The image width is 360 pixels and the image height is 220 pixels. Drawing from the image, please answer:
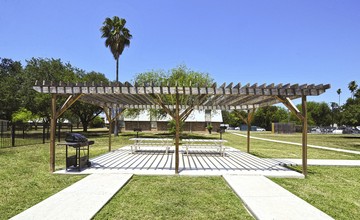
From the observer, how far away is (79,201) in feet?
15.8

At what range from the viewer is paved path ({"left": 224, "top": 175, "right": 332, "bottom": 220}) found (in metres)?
4.27

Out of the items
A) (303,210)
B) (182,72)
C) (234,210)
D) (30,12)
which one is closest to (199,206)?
(234,210)

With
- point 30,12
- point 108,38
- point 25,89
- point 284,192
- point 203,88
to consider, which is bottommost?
point 284,192

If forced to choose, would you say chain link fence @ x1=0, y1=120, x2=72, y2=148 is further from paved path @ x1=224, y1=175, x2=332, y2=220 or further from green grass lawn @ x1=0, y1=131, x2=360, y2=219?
paved path @ x1=224, y1=175, x2=332, y2=220

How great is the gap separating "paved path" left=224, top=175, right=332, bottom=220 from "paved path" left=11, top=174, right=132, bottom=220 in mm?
2919

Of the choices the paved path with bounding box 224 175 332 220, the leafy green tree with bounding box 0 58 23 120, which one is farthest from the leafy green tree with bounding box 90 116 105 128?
the paved path with bounding box 224 175 332 220

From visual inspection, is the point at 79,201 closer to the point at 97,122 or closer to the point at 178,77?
the point at 178,77

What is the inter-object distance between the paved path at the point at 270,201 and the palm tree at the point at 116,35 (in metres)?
22.8

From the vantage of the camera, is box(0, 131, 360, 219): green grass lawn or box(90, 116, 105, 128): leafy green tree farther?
box(90, 116, 105, 128): leafy green tree

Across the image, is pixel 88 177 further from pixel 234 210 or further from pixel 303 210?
pixel 303 210

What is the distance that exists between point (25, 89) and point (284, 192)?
2740 cm

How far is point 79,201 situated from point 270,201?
3910 millimetres

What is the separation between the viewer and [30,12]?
11.9m

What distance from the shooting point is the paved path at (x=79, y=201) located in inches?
159
